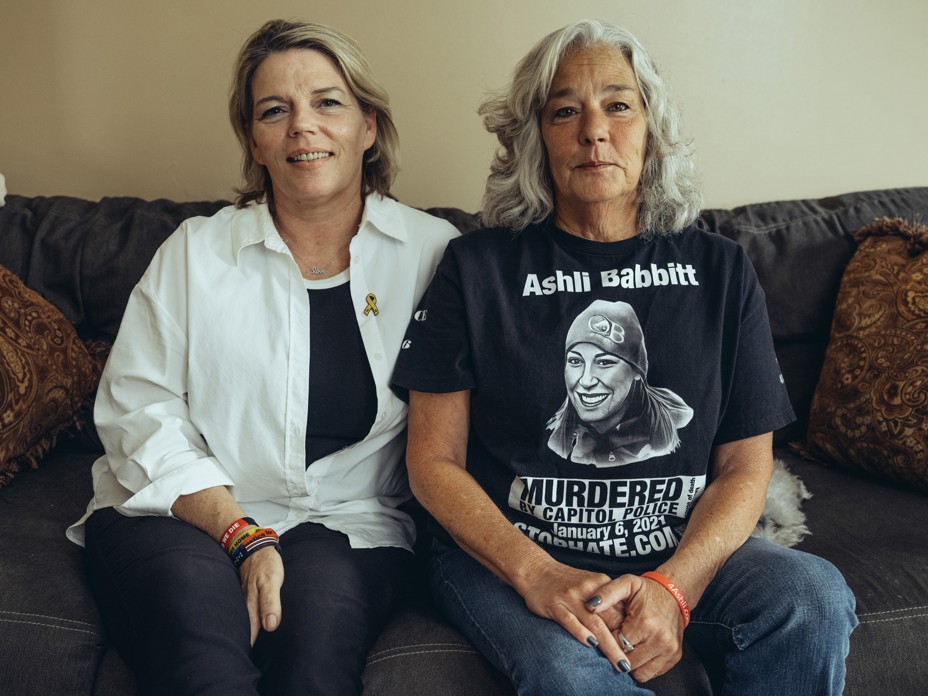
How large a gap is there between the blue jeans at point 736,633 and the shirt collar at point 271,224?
0.68 m

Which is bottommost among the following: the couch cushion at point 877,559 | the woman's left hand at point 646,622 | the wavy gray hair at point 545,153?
the couch cushion at point 877,559

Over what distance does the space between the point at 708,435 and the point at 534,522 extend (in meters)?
0.33

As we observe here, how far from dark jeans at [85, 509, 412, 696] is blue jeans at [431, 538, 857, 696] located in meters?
0.18

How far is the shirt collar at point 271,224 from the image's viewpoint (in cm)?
155

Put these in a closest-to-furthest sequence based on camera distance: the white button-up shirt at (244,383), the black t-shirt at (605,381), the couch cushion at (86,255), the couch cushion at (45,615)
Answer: the couch cushion at (45,615) < the black t-shirt at (605,381) < the white button-up shirt at (244,383) < the couch cushion at (86,255)

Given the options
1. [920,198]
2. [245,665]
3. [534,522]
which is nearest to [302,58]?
[534,522]

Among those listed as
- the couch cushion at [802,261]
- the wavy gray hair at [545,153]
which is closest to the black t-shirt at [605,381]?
the wavy gray hair at [545,153]

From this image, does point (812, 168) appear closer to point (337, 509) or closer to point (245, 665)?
point (337, 509)

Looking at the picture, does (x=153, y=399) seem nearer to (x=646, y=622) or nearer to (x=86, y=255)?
(x=86, y=255)

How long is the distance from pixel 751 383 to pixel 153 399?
1075mm

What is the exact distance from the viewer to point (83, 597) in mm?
1381

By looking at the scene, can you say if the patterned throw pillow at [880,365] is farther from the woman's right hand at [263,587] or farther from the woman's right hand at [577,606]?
the woman's right hand at [263,587]

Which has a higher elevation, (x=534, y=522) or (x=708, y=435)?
(x=708, y=435)

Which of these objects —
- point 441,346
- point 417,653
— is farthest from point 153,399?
point 417,653
